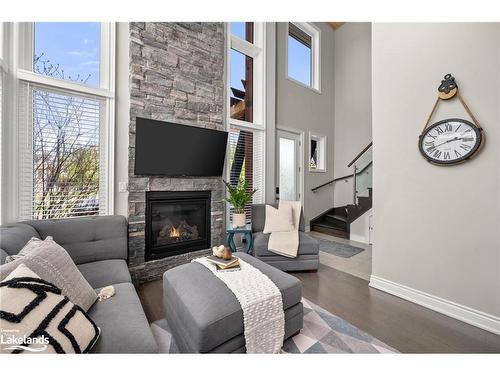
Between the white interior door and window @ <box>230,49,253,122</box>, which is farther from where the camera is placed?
the white interior door

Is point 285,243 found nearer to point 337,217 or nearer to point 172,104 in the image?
point 172,104

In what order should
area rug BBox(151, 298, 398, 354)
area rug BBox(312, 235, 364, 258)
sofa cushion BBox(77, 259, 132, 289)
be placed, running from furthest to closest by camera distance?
area rug BBox(312, 235, 364, 258) < sofa cushion BBox(77, 259, 132, 289) < area rug BBox(151, 298, 398, 354)

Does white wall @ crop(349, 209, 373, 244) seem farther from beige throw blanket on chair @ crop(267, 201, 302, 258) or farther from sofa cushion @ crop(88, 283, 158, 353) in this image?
sofa cushion @ crop(88, 283, 158, 353)

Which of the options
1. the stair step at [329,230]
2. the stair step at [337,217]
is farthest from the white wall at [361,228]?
the stair step at [337,217]

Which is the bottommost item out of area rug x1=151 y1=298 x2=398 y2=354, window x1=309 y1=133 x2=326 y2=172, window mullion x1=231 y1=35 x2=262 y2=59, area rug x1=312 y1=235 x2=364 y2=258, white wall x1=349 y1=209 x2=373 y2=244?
area rug x1=151 y1=298 x2=398 y2=354

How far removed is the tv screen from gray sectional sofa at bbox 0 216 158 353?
771mm

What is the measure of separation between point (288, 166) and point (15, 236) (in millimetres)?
4210

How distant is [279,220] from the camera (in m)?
3.23

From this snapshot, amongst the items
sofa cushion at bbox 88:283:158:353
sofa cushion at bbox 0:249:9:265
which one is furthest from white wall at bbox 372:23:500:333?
sofa cushion at bbox 0:249:9:265

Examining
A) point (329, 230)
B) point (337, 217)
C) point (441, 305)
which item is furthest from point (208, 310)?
point (337, 217)

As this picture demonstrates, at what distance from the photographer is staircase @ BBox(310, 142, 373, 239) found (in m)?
4.28

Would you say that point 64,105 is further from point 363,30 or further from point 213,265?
point 363,30
